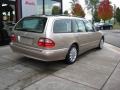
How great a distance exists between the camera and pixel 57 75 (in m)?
5.04

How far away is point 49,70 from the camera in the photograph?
545cm

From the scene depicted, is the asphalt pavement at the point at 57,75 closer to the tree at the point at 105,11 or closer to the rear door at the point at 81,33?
the rear door at the point at 81,33

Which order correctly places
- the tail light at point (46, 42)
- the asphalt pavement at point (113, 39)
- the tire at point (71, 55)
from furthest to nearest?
1. the asphalt pavement at point (113, 39)
2. the tire at point (71, 55)
3. the tail light at point (46, 42)

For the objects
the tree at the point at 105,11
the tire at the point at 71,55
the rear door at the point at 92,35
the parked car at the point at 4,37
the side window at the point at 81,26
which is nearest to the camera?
the tire at the point at 71,55

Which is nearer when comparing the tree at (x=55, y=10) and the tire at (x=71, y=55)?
the tire at (x=71, y=55)

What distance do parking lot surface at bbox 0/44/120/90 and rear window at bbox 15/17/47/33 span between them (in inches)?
44.9

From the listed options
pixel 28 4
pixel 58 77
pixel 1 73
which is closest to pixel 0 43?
pixel 28 4

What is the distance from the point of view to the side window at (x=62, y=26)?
5.48 m

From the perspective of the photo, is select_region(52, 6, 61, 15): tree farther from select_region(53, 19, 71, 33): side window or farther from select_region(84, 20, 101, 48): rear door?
select_region(53, 19, 71, 33): side window

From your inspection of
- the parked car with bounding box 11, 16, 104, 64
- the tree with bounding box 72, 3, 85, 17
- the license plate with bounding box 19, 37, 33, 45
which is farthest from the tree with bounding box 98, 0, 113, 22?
the license plate with bounding box 19, 37, 33, 45

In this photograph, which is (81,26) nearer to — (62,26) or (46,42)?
(62,26)

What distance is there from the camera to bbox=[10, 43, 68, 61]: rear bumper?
515cm

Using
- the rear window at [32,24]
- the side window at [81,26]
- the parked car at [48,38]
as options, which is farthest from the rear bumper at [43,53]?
the side window at [81,26]

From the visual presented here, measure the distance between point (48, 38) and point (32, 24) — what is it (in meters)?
0.84
